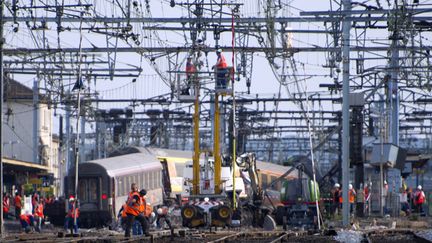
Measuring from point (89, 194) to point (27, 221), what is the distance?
4585mm

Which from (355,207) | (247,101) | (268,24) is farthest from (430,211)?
(268,24)

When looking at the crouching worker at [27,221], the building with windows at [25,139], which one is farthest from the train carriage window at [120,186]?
the building with windows at [25,139]

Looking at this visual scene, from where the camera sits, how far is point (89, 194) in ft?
154

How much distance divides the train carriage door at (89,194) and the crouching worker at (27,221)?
2864 mm

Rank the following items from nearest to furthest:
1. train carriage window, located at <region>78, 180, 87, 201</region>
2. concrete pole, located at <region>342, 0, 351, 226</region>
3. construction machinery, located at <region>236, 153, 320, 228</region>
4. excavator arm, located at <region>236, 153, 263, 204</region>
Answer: concrete pole, located at <region>342, 0, 351, 226</region> < construction machinery, located at <region>236, 153, 320, 228</region> < excavator arm, located at <region>236, 153, 263, 204</region> < train carriage window, located at <region>78, 180, 87, 201</region>

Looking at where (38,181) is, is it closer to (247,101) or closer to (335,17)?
(247,101)

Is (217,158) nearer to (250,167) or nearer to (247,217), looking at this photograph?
(247,217)

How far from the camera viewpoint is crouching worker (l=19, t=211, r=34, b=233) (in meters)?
41.7

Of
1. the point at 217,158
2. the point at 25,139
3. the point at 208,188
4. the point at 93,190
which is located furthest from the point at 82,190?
the point at 25,139

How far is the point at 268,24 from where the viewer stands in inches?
1491

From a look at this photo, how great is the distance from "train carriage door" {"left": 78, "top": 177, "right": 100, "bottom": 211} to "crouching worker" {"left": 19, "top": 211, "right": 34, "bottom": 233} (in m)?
2.86

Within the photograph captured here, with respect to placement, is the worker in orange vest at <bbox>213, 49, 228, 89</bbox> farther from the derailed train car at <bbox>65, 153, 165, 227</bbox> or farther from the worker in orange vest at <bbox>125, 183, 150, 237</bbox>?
the derailed train car at <bbox>65, 153, 165, 227</bbox>

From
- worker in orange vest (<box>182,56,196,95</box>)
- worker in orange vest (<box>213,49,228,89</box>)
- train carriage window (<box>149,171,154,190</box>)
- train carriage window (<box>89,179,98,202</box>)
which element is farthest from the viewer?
train carriage window (<box>149,171,154,190</box>)

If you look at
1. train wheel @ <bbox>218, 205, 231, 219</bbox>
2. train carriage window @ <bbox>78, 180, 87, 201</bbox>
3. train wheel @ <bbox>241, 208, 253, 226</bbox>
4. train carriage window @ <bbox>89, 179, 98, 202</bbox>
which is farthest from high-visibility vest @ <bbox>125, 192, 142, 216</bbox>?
train carriage window @ <bbox>78, 180, 87, 201</bbox>
